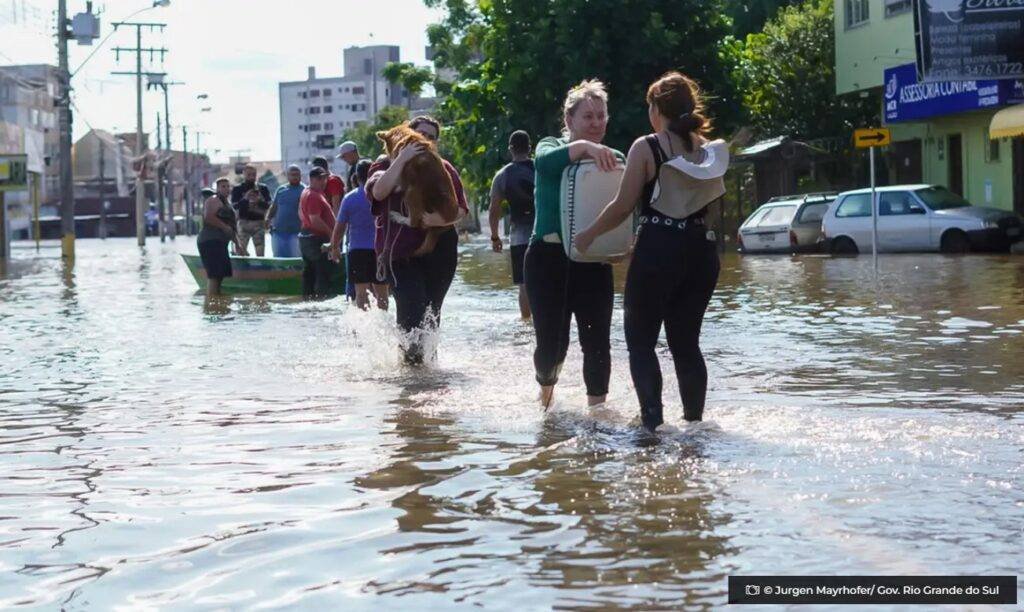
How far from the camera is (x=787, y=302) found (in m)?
18.2

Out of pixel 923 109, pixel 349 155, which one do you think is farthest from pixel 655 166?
pixel 923 109

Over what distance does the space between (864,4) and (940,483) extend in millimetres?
37498

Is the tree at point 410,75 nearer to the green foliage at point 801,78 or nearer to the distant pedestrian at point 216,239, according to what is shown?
the green foliage at point 801,78

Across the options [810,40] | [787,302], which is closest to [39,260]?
[810,40]

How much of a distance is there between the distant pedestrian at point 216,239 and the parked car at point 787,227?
15.8 meters

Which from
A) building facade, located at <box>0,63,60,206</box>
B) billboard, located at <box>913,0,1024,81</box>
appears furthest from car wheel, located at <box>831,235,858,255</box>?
building facade, located at <box>0,63,60,206</box>

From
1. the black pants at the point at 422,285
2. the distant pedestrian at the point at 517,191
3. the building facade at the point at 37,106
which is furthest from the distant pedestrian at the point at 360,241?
the building facade at the point at 37,106

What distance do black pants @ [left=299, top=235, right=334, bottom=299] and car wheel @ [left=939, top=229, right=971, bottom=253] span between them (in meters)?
14.9

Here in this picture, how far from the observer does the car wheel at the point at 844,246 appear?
109ft

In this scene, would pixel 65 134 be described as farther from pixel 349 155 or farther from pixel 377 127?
pixel 377 127

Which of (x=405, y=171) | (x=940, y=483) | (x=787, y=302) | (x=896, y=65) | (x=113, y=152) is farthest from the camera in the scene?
(x=113, y=152)

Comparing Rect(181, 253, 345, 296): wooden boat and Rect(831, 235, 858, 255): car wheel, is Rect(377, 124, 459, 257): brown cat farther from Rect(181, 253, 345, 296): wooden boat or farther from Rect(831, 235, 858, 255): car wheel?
Rect(831, 235, 858, 255): car wheel

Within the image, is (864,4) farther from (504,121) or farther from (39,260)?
(39,260)

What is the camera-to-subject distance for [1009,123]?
3153 cm
